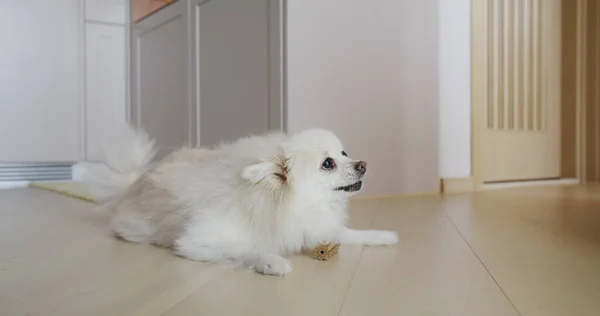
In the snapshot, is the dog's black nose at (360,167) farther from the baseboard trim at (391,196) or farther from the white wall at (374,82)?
the baseboard trim at (391,196)

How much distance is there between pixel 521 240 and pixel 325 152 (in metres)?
0.66

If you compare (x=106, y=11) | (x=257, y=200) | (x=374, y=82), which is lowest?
(x=257, y=200)

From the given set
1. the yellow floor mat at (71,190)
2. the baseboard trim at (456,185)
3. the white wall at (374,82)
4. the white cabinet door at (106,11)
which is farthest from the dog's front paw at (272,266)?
the white cabinet door at (106,11)

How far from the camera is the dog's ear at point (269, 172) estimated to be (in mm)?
1138

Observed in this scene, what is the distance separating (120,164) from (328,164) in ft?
2.60

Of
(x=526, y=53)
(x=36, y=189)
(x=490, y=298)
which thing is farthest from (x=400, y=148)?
(x=36, y=189)

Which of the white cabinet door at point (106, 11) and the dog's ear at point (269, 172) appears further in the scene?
the white cabinet door at point (106, 11)

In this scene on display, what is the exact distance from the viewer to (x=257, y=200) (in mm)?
1167

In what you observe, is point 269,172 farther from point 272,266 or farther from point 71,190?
point 71,190

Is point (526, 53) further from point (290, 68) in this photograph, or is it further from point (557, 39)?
point (290, 68)

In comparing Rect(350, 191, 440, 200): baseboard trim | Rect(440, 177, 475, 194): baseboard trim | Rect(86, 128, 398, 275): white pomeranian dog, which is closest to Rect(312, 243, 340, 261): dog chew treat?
Rect(86, 128, 398, 275): white pomeranian dog

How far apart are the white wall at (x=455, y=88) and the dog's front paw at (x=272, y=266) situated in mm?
2067

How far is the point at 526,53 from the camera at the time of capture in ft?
12.1

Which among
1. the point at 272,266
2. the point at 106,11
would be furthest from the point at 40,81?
the point at 272,266
